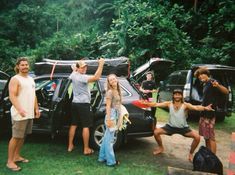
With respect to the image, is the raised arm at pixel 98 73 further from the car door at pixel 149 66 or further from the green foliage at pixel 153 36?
the green foliage at pixel 153 36

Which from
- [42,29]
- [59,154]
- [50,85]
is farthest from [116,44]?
[59,154]

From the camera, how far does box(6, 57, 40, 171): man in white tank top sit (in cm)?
572

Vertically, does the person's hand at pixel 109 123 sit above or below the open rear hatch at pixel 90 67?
below

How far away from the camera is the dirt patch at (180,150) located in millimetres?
6660

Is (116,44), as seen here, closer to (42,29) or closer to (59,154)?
(42,29)

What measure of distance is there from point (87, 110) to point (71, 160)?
95 cm

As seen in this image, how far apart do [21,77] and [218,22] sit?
16057 mm

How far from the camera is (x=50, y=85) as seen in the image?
26.5 feet

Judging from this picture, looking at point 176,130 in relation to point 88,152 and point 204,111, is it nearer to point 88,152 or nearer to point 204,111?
point 204,111

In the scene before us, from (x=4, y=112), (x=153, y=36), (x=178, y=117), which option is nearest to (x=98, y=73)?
(x=178, y=117)

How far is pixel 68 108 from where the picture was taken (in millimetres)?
7043

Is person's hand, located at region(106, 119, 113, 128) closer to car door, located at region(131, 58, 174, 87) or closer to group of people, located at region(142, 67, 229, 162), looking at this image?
group of people, located at region(142, 67, 229, 162)

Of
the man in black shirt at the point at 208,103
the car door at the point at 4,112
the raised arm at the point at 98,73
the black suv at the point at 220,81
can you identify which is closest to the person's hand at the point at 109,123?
the raised arm at the point at 98,73

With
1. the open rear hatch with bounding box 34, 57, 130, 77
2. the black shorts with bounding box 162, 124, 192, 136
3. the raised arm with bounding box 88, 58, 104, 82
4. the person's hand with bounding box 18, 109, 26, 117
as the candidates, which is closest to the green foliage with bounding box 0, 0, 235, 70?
the open rear hatch with bounding box 34, 57, 130, 77
